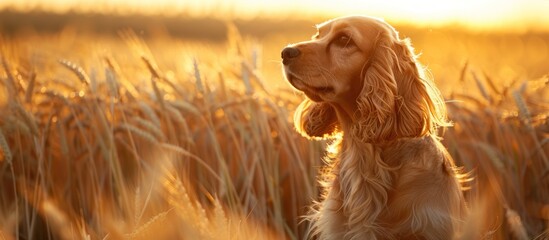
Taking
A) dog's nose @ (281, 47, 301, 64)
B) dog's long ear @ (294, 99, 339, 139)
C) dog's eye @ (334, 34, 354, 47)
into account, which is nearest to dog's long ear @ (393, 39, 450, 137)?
dog's eye @ (334, 34, 354, 47)

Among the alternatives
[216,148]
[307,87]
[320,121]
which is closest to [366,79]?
[307,87]

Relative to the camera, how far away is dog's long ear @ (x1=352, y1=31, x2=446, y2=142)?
2.59 metres

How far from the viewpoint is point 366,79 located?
8.81ft

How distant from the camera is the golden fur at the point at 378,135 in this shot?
2.49 metres

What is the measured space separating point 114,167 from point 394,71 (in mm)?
1355

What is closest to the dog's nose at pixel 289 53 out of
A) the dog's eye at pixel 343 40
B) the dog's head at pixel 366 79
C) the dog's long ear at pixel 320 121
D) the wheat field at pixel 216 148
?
the dog's head at pixel 366 79

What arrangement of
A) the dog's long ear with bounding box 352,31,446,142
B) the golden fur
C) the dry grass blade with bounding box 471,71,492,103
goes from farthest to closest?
the dry grass blade with bounding box 471,71,492,103
the dog's long ear with bounding box 352,31,446,142
the golden fur

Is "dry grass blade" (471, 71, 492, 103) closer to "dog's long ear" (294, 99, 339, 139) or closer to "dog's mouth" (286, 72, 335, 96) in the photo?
"dog's long ear" (294, 99, 339, 139)

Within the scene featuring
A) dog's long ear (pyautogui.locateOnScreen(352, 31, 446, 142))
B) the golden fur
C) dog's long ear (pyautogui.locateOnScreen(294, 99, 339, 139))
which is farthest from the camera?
dog's long ear (pyautogui.locateOnScreen(294, 99, 339, 139))

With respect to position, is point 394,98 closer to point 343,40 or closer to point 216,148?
point 343,40

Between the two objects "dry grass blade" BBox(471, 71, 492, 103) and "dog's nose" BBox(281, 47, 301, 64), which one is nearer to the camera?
"dog's nose" BBox(281, 47, 301, 64)

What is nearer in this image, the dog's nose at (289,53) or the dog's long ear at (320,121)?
the dog's nose at (289,53)

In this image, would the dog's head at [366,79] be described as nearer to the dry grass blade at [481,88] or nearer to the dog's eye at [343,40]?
the dog's eye at [343,40]

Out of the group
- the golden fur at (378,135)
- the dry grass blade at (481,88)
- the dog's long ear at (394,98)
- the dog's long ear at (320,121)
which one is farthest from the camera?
the dry grass blade at (481,88)
